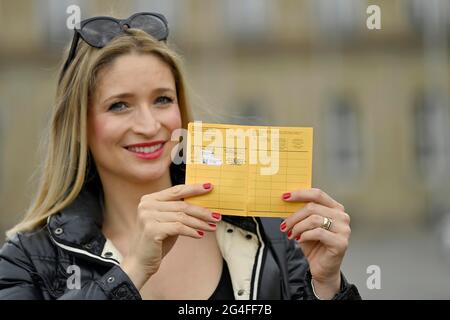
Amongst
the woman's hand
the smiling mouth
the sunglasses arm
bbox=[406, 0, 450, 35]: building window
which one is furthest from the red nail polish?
bbox=[406, 0, 450, 35]: building window

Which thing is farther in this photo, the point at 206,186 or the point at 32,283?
the point at 32,283

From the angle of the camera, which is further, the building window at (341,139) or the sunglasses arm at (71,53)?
the building window at (341,139)

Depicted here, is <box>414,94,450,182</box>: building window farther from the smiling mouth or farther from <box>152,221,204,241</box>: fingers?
<box>152,221,204,241</box>: fingers

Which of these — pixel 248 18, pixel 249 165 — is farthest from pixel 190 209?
pixel 248 18

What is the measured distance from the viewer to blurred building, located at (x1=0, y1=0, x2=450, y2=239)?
23391 mm

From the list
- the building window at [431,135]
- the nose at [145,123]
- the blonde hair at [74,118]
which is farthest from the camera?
the building window at [431,135]

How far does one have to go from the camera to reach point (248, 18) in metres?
23.7

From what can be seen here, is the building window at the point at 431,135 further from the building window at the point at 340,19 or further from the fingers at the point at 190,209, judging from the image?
the fingers at the point at 190,209

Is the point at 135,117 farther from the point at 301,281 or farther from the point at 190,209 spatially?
the point at 301,281

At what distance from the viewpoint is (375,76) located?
2392 cm

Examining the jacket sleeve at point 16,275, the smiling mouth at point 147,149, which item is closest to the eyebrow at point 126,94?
the smiling mouth at point 147,149

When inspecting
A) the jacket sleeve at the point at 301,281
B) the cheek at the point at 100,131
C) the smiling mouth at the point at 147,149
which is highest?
the cheek at the point at 100,131

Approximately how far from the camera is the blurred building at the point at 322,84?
23.4 metres

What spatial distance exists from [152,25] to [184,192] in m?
0.74
